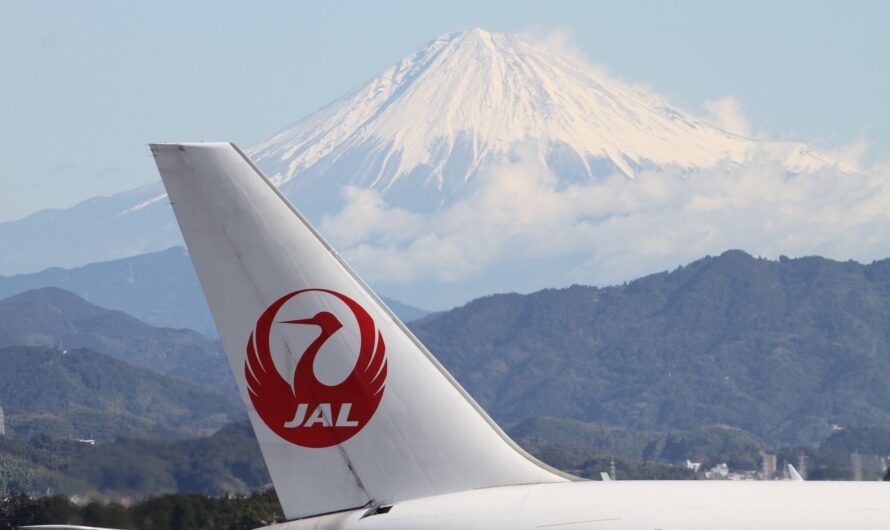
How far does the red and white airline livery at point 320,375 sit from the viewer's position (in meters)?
15.9

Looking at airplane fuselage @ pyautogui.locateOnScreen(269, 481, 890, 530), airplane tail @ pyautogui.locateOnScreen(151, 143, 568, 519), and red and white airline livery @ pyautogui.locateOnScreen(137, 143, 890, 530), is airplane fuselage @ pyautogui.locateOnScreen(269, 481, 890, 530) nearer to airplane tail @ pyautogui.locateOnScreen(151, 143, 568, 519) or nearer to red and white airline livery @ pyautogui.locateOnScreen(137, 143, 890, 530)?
red and white airline livery @ pyautogui.locateOnScreen(137, 143, 890, 530)

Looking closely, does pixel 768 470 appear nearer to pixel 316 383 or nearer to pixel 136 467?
pixel 136 467

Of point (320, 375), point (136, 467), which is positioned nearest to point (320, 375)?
point (320, 375)

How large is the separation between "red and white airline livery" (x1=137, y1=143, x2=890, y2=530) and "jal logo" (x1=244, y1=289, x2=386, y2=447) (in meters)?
0.01

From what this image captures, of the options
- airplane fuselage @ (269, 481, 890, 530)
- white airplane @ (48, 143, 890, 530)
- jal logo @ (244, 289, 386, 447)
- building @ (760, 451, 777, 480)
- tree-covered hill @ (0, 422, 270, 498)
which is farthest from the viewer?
tree-covered hill @ (0, 422, 270, 498)

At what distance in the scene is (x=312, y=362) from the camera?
633 inches

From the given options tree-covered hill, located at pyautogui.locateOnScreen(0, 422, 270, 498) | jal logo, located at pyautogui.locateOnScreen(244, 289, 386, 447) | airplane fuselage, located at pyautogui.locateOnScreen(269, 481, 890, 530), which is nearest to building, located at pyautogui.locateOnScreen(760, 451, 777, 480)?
tree-covered hill, located at pyautogui.locateOnScreen(0, 422, 270, 498)

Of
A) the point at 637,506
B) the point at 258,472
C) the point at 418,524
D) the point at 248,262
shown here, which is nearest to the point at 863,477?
the point at 637,506

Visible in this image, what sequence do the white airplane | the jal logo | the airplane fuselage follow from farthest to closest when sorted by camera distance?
the jal logo < the white airplane < the airplane fuselage

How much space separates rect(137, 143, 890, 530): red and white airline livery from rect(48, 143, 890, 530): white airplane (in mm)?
11

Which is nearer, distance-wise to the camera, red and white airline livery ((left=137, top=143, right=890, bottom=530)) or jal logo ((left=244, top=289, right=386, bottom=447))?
red and white airline livery ((left=137, top=143, right=890, bottom=530))

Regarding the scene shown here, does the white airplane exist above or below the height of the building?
below

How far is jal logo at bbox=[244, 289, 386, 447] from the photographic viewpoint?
16000 millimetres

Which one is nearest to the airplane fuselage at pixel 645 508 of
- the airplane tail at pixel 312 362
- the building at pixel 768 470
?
the airplane tail at pixel 312 362
